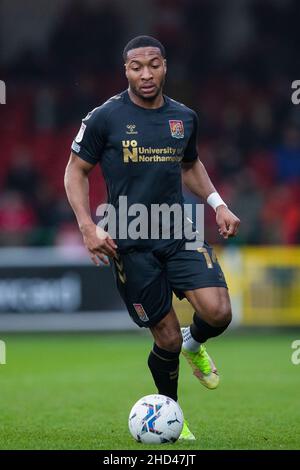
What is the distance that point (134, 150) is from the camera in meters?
6.92

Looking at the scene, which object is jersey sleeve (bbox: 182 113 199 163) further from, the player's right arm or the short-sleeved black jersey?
the player's right arm

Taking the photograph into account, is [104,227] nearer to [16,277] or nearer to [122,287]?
[122,287]

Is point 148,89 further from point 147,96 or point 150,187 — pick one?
point 150,187

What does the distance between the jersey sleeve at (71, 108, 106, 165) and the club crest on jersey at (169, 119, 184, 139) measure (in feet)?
1.40

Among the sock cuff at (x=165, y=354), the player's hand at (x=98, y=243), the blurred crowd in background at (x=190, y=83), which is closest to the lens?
the player's hand at (x=98, y=243)

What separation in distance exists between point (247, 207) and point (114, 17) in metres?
5.16

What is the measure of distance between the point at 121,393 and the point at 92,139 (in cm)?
353

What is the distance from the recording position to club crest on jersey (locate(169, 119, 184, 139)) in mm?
7043

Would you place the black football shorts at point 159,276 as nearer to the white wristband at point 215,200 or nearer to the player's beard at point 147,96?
the white wristband at point 215,200

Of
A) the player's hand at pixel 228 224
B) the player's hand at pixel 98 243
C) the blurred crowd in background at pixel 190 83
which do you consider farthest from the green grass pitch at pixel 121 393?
the blurred crowd in background at pixel 190 83

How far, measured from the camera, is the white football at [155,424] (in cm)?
673

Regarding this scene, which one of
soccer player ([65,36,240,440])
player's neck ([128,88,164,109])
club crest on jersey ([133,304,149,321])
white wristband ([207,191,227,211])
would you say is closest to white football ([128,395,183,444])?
soccer player ([65,36,240,440])

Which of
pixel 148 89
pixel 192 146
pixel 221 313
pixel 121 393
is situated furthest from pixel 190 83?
pixel 221 313

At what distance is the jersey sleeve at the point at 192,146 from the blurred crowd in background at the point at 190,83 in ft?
39.6
